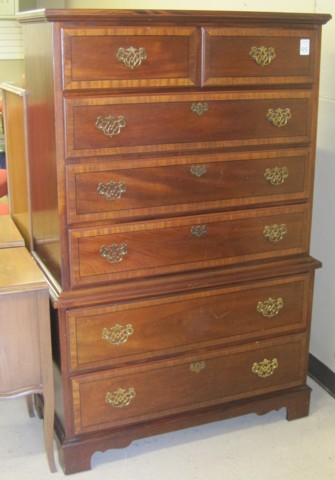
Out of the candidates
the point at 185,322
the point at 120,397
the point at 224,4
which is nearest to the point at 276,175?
the point at 185,322

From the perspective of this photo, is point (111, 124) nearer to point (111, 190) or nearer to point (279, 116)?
point (111, 190)

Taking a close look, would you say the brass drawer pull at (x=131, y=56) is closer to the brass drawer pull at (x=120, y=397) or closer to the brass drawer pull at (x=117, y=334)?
the brass drawer pull at (x=117, y=334)

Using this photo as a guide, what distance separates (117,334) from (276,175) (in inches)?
28.5

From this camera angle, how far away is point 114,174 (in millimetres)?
1887

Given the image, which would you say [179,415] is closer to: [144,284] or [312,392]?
[144,284]

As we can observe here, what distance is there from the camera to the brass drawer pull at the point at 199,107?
1.94m

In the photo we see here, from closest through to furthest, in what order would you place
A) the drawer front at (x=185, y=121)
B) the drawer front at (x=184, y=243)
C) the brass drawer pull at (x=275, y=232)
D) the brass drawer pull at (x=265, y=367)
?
the drawer front at (x=185, y=121) → the drawer front at (x=184, y=243) → the brass drawer pull at (x=275, y=232) → the brass drawer pull at (x=265, y=367)

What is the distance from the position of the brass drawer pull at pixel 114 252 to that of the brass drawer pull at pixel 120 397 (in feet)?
1.42

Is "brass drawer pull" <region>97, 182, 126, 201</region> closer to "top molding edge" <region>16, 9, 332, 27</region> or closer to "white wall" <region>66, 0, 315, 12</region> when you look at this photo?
"top molding edge" <region>16, 9, 332, 27</region>

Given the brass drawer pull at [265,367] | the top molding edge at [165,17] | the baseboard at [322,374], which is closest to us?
the top molding edge at [165,17]

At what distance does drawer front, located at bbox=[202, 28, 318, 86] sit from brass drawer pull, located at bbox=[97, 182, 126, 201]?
1.30 feet

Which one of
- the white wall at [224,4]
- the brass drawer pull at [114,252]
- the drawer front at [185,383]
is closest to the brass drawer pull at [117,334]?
the drawer front at [185,383]

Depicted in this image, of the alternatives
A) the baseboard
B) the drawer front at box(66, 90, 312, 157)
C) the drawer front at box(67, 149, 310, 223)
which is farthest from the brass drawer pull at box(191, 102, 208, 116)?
the baseboard

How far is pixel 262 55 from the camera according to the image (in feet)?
6.52
